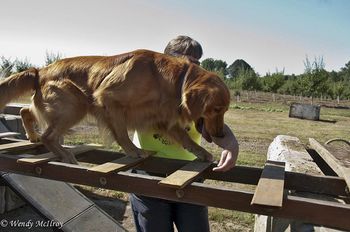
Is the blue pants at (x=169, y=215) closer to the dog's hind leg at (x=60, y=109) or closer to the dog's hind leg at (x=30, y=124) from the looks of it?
the dog's hind leg at (x=60, y=109)

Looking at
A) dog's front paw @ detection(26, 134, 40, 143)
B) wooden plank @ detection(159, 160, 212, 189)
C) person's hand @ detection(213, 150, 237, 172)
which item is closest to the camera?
wooden plank @ detection(159, 160, 212, 189)

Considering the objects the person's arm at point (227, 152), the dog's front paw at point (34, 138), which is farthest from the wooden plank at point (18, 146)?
the person's arm at point (227, 152)

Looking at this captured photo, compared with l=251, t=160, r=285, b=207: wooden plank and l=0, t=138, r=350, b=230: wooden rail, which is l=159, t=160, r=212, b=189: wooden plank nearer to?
l=0, t=138, r=350, b=230: wooden rail

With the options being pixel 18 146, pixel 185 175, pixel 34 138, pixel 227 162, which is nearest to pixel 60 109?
Result: pixel 18 146

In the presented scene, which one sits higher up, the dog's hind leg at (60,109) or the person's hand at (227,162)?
the dog's hind leg at (60,109)

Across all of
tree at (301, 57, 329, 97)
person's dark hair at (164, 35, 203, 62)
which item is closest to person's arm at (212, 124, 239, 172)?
person's dark hair at (164, 35, 203, 62)

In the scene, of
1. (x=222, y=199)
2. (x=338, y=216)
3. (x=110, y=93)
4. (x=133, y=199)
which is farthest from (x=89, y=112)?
(x=338, y=216)

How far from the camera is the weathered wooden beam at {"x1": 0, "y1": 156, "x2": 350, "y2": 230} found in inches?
76.7

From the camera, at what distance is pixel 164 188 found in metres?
2.32

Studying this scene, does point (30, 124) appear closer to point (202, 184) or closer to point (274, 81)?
point (202, 184)

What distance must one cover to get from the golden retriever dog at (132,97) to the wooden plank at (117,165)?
0.16 m

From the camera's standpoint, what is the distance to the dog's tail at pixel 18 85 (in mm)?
3676

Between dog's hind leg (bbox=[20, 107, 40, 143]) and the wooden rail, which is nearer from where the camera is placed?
the wooden rail

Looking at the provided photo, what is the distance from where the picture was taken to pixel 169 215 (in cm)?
318
